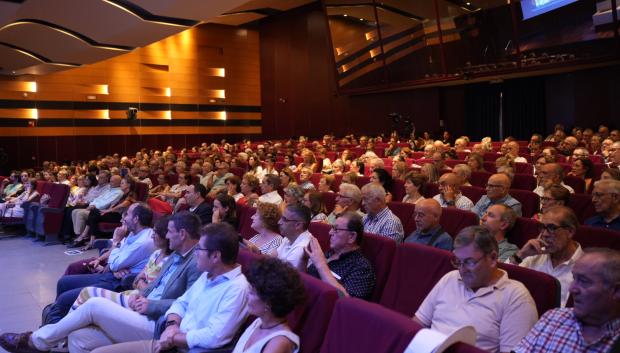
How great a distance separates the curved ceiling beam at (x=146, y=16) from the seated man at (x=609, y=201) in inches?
271

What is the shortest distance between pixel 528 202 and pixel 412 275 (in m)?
2.24

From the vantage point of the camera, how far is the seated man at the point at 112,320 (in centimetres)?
289

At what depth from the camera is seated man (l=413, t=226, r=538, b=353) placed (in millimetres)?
2137

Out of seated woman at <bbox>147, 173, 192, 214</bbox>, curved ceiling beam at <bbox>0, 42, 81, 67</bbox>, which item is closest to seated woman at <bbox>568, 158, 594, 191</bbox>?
seated woman at <bbox>147, 173, 192, 214</bbox>

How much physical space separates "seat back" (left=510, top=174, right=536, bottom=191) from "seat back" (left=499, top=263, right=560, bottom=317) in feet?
11.7

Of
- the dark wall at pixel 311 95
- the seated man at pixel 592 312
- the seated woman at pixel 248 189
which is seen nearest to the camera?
the seated man at pixel 592 312

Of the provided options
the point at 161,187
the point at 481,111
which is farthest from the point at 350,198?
the point at 481,111

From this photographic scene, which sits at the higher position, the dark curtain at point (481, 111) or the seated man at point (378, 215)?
the dark curtain at point (481, 111)

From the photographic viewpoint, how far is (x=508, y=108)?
42.4 ft

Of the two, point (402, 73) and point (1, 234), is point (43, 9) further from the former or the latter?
point (402, 73)

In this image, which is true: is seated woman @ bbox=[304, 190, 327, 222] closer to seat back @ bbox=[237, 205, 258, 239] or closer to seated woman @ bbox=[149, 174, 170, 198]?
seat back @ bbox=[237, 205, 258, 239]

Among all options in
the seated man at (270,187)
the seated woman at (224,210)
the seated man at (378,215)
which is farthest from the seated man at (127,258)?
the seated man at (270,187)

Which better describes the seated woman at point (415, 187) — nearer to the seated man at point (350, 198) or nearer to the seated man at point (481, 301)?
the seated man at point (350, 198)

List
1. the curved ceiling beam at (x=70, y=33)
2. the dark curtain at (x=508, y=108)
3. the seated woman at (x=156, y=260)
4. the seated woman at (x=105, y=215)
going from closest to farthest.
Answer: the seated woman at (x=156, y=260) → the seated woman at (x=105, y=215) → the curved ceiling beam at (x=70, y=33) → the dark curtain at (x=508, y=108)
